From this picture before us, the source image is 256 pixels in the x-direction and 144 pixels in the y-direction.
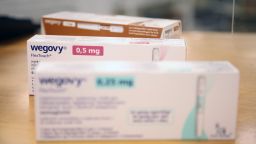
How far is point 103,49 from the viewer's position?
3.21 ft

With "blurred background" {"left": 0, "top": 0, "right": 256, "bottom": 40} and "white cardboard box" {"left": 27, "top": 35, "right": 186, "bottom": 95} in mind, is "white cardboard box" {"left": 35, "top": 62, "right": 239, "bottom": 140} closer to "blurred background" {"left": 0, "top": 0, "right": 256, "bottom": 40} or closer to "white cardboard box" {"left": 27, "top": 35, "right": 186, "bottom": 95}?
"white cardboard box" {"left": 27, "top": 35, "right": 186, "bottom": 95}

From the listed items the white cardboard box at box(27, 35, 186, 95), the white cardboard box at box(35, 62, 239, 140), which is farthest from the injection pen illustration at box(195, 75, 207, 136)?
the white cardboard box at box(27, 35, 186, 95)

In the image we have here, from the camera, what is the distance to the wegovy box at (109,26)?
3.98 feet

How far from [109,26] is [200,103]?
23.7 inches

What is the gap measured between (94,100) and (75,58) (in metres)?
0.26

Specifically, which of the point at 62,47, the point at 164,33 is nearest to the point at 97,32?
the point at 164,33

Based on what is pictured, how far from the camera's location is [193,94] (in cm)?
75

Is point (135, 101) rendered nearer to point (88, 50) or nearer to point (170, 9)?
point (88, 50)

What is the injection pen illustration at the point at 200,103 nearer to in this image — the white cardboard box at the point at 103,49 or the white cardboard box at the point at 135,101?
the white cardboard box at the point at 135,101

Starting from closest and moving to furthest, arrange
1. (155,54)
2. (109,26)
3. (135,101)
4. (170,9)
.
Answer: (135,101), (155,54), (109,26), (170,9)

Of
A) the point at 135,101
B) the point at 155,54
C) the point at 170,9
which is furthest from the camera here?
the point at 170,9

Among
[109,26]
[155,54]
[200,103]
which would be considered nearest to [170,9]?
[109,26]

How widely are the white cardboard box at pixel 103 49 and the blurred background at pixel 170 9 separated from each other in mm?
894

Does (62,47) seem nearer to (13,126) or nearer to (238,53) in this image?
(13,126)
